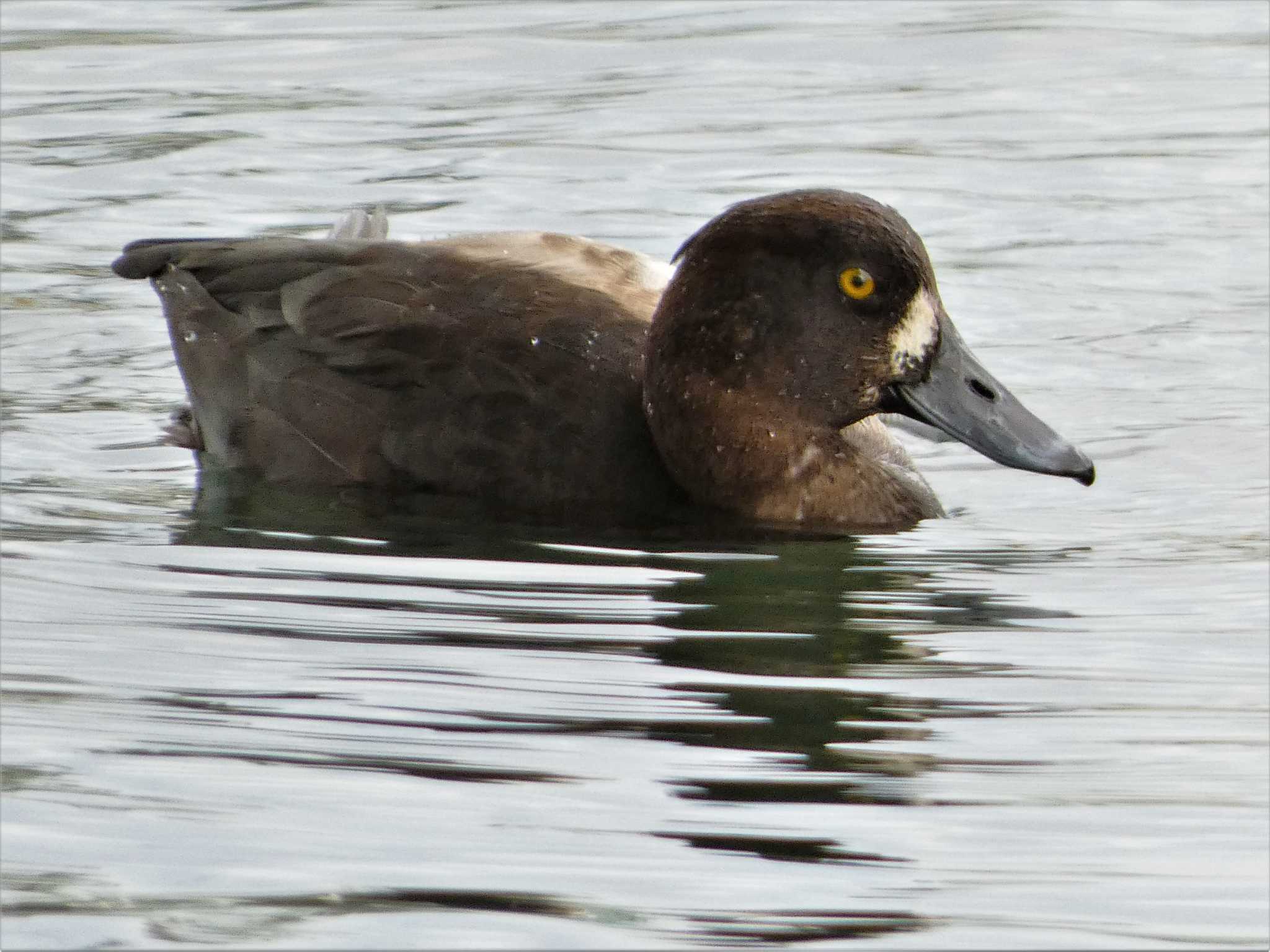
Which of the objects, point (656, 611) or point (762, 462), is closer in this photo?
point (656, 611)

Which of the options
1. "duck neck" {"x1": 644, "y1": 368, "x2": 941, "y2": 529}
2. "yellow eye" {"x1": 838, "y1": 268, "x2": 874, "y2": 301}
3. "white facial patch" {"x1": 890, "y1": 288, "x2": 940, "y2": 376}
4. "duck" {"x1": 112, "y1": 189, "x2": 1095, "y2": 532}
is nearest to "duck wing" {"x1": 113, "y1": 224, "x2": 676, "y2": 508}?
"duck" {"x1": 112, "y1": 189, "x2": 1095, "y2": 532}

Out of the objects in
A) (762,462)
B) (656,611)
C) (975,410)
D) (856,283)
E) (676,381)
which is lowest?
(656,611)

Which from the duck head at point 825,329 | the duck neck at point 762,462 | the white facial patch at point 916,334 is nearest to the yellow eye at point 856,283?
the duck head at point 825,329

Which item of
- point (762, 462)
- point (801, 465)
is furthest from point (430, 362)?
point (801, 465)

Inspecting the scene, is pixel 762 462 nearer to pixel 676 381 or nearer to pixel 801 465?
pixel 801 465

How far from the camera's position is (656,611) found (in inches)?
222

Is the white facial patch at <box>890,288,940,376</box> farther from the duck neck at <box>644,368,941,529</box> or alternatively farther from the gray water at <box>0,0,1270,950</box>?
the gray water at <box>0,0,1270,950</box>

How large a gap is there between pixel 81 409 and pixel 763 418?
254cm

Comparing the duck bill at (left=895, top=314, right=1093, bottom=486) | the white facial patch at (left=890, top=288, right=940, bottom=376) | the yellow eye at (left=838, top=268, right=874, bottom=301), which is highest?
the yellow eye at (left=838, top=268, right=874, bottom=301)

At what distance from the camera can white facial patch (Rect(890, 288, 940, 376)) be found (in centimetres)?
650

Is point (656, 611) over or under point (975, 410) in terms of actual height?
under

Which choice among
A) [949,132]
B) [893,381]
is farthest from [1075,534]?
[949,132]

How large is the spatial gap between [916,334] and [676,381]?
26.9 inches

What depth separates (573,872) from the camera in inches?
155
